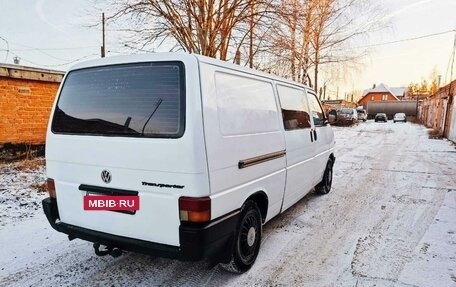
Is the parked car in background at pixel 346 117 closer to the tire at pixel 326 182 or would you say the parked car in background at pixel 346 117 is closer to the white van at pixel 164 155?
the tire at pixel 326 182

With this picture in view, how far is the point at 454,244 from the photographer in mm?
3705

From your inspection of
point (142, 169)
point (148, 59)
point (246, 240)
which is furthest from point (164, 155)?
point (246, 240)

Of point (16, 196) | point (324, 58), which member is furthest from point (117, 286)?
point (324, 58)

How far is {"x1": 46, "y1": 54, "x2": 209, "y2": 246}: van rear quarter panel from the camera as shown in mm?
2246

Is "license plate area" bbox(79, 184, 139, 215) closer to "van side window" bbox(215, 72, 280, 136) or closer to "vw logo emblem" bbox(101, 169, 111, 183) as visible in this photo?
"vw logo emblem" bbox(101, 169, 111, 183)

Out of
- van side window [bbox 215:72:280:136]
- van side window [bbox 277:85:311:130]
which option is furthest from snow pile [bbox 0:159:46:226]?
van side window [bbox 277:85:311:130]

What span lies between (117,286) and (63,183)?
1.05 metres

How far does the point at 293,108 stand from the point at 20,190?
4.88 meters

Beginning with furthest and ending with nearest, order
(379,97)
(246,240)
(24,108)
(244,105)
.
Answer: (379,97)
(24,108)
(246,240)
(244,105)

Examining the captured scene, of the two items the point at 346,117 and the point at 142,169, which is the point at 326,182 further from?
Answer: the point at 346,117

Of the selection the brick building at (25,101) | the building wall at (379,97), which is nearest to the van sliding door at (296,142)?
the brick building at (25,101)

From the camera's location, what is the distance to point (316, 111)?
517 centimetres

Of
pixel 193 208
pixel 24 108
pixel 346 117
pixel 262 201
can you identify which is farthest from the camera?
pixel 346 117

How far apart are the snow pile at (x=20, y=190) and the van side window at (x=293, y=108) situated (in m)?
3.87
